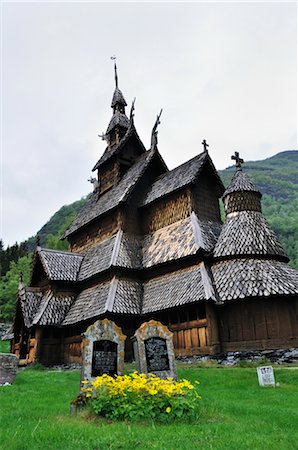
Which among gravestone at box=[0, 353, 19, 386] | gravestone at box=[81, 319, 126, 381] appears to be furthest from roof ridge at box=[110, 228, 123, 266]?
gravestone at box=[81, 319, 126, 381]

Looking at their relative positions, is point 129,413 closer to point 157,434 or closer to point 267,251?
point 157,434

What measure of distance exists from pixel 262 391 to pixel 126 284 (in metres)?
11.3

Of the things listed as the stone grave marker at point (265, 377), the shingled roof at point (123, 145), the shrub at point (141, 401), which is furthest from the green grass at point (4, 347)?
the shrub at point (141, 401)

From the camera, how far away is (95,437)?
590cm

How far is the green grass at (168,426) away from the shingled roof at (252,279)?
5.16m

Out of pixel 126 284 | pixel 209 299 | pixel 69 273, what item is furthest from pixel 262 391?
pixel 69 273

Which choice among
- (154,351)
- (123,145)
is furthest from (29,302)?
(154,351)

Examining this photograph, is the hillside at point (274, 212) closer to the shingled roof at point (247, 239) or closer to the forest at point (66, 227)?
the forest at point (66, 227)

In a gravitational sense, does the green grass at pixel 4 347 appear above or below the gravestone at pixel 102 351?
above

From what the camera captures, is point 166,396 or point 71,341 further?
point 71,341

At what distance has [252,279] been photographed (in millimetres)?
16703

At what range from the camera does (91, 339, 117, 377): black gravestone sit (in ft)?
31.8

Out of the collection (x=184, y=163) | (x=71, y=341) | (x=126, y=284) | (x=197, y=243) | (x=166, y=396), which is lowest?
(x=166, y=396)

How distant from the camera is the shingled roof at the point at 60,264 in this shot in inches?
924
